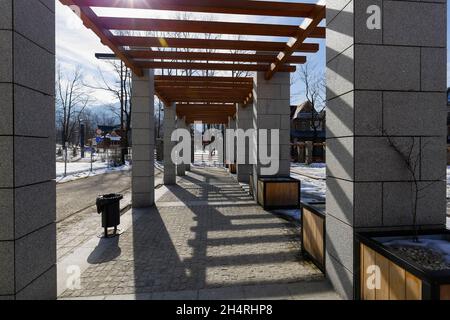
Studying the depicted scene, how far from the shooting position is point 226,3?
17.6ft

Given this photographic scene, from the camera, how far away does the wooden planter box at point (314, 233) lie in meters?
4.58

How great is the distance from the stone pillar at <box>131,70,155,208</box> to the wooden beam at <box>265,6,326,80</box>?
4.88 metres

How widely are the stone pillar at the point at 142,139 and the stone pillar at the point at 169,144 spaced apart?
18.2 feet

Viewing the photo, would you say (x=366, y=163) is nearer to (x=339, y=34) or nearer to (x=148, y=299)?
(x=339, y=34)

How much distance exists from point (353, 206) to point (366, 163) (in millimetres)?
653

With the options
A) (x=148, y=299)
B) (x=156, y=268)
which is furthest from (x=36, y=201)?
(x=156, y=268)

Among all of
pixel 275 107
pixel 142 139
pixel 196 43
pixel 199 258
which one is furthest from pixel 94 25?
pixel 275 107

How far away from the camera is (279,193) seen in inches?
376

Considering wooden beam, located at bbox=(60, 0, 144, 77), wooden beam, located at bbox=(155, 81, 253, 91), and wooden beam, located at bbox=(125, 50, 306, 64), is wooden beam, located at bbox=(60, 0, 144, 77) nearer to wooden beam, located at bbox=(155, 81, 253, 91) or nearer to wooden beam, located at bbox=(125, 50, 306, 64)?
wooden beam, located at bbox=(125, 50, 306, 64)

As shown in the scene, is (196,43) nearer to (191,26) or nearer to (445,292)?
(191,26)

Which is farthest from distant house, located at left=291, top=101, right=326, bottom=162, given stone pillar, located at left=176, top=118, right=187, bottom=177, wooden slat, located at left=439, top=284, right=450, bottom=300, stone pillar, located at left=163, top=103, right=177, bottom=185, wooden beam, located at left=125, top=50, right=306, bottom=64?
wooden slat, located at left=439, top=284, right=450, bottom=300

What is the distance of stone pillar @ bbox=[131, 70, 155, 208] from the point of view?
972 centimetres

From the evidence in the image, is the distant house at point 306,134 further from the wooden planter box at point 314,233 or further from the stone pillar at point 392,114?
the stone pillar at point 392,114

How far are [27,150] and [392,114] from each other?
5034mm
